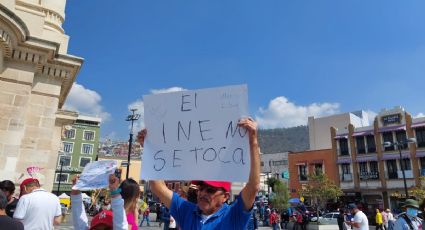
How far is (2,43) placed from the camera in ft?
24.4

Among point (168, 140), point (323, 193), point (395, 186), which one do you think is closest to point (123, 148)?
point (323, 193)

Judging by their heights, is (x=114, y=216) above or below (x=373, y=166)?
below

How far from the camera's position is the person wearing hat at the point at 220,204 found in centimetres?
252

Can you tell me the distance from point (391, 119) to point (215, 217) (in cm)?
4410

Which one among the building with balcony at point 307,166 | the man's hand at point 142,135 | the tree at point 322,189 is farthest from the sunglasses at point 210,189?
the building with balcony at point 307,166

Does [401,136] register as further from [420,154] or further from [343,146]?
[343,146]

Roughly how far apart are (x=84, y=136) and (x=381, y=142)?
53781 millimetres

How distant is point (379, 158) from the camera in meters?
41.2

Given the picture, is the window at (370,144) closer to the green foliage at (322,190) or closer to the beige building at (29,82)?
the green foliage at (322,190)

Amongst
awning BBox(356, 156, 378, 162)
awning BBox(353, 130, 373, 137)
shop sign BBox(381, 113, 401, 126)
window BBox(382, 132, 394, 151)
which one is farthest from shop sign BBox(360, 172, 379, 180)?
shop sign BBox(381, 113, 401, 126)

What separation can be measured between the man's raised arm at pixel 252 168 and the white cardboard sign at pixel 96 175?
149cm

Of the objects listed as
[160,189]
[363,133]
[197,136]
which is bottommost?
[160,189]

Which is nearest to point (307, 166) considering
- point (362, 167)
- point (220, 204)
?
point (362, 167)

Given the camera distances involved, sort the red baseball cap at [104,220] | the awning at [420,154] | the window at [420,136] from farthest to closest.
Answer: the window at [420,136] < the awning at [420,154] < the red baseball cap at [104,220]
